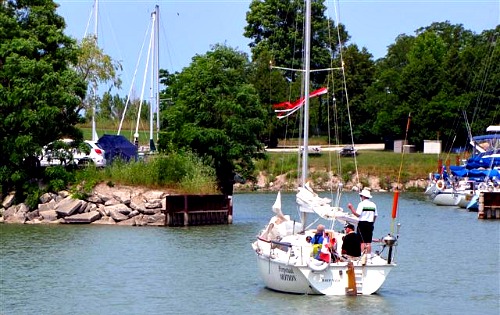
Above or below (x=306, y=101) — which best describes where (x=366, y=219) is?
below

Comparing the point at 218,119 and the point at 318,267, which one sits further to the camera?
the point at 218,119

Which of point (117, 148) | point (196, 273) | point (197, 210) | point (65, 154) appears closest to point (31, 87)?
point (65, 154)

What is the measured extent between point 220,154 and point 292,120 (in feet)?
176

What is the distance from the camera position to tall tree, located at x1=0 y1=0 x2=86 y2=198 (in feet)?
198

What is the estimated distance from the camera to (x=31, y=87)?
198 ft

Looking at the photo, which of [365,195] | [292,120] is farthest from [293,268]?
[292,120]

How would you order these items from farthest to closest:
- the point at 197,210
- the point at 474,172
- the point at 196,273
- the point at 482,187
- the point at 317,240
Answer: the point at 474,172 < the point at 482,187 < the point at 197,210 < the point at 196,273 < the point at 317,240

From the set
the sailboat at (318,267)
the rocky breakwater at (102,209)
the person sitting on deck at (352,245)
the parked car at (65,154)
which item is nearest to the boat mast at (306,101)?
the sailboat at (318,267)

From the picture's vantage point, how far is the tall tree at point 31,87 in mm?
60250

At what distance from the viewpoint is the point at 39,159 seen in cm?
6450

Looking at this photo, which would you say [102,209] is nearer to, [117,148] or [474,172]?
[117,148]

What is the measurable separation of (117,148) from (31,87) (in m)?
9.60

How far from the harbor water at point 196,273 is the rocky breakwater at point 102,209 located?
1192 mm

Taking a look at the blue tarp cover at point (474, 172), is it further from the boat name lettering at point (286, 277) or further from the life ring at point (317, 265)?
the life ring at point (317, 265)
